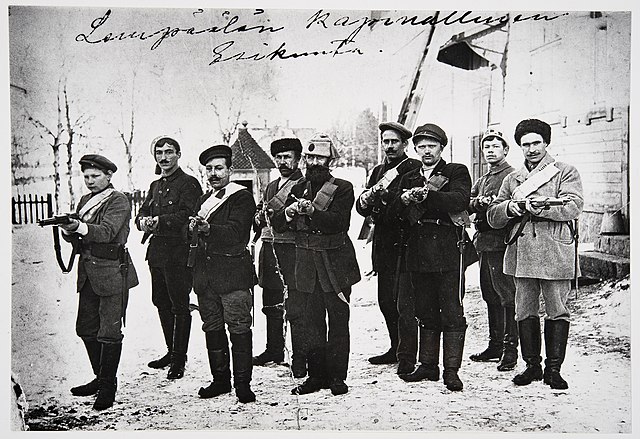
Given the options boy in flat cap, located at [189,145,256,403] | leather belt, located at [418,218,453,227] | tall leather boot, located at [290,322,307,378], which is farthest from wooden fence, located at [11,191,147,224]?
leather belt, located at [418,218,453,227]

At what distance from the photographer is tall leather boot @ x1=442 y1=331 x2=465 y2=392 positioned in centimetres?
366

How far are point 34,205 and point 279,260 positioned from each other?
1154 mm

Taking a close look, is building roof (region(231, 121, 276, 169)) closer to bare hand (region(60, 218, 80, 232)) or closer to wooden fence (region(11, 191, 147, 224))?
wooden fence (region(11, 191, 147, 224))

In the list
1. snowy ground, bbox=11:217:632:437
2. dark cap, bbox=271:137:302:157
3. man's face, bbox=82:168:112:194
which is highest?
dark cap, bbox=271:137:302:157

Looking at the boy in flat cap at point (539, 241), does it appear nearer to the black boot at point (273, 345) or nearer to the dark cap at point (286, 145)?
the dark cap at point (286, 145)

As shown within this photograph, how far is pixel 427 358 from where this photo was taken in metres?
3.67

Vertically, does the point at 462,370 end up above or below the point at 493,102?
below

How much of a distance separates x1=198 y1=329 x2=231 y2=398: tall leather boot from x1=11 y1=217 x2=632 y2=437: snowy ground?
0.13ft

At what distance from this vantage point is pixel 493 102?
371 cm

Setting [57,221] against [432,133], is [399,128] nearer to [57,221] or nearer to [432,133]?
[432,133]

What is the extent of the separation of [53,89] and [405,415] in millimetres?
2196

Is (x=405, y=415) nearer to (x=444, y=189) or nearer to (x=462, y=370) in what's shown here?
(x=462, y=370)

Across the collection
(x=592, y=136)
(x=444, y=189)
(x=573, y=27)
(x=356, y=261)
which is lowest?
(x=356, y=261)

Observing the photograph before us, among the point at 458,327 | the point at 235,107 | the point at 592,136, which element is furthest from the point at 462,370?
the point at 235,107
